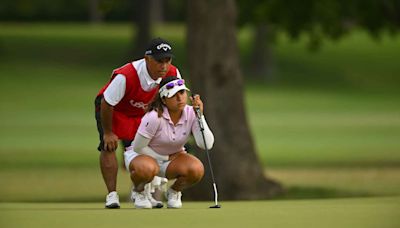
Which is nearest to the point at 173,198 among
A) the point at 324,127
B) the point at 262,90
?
the point at 324,127

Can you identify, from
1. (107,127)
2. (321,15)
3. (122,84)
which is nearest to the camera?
(122,84)

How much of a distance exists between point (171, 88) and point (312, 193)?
39.5ft

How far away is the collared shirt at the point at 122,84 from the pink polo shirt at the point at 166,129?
535mm

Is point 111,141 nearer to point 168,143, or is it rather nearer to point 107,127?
point 107,127

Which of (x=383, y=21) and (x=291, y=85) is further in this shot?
(x=291, y=85)

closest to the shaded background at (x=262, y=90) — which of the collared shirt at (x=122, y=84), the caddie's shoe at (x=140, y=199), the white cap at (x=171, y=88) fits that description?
the collared shirt at (x=122, y=84)

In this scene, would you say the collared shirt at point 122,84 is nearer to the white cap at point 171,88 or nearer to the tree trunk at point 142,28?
the white cap at point 171,88

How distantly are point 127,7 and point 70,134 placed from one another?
41.9 meters

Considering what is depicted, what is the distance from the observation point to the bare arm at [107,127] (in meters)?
12.4

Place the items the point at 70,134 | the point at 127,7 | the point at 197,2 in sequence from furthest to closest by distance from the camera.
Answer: the point at 127,7
the point at 70,134
the point at 197,2

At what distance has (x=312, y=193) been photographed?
2334 cm

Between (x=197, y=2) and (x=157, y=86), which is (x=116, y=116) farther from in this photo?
(x=197, y=2)

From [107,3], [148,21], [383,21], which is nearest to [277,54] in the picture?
[148,21]

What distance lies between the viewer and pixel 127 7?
7869 cm
